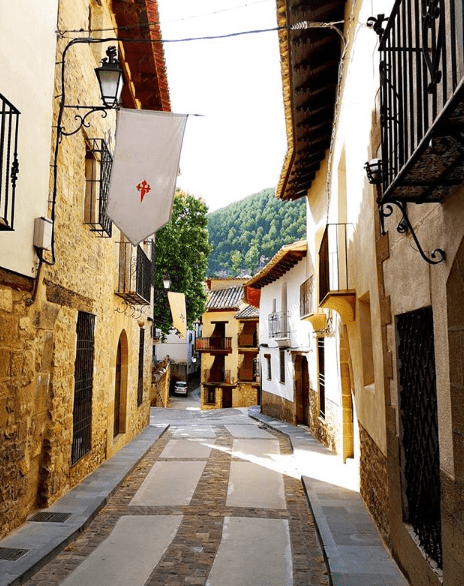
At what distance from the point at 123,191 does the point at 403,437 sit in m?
4.15

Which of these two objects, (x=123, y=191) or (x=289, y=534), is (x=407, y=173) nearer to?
(x=123, y=191)

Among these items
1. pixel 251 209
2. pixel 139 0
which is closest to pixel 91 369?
pixel 139 0

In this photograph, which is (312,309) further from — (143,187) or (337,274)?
(143,187)

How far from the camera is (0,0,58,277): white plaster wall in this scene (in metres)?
5.51

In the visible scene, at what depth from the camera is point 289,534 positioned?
6.51m

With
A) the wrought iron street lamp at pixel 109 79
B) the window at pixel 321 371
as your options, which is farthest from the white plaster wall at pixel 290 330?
the wrought iron street lamp at pixel 109 79

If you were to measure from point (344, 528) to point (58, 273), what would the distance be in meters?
4.98

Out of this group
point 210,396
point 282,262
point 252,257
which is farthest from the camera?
point 252,257

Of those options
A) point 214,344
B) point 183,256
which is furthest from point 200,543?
point 214,344

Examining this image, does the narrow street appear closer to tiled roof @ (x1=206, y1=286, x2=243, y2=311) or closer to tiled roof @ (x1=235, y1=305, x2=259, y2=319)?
tiled roof @ (x1=235, y1=305, x2=259, y2=319)

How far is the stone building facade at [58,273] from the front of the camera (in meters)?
5.84

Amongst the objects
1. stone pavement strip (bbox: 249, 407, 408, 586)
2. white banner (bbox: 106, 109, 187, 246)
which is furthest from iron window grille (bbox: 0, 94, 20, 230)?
stone pavement strip (bbox: 249, 407, 408, 586)

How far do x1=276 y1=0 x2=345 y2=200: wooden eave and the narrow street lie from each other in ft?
21.2

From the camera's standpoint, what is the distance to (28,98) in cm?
603
